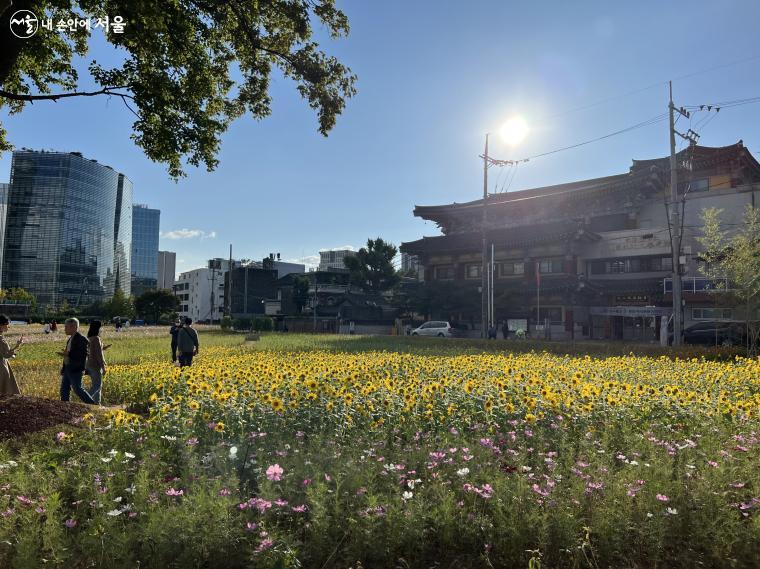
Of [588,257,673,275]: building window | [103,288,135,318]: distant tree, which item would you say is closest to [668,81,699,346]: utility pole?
[588,257,673,275]: building window

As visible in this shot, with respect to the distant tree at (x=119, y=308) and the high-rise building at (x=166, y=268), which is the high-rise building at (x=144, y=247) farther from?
the distant tree at (x=119, y=308)

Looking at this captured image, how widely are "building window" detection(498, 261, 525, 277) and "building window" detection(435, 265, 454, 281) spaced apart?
509cm

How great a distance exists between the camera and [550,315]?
36531mm

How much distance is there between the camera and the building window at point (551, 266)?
3812 centimetres

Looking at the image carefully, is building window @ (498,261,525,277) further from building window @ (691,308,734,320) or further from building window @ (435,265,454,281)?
building window @ (691,308,734,320)

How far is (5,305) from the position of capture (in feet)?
245

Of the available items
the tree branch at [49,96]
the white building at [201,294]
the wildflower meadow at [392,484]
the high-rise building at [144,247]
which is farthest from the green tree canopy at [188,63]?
the high-rise building at [144,247]

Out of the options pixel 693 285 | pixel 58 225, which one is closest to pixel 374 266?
pixel 693 285

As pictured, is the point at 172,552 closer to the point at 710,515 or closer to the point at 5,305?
the point at 710,515

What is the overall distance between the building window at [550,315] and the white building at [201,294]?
66.9 m

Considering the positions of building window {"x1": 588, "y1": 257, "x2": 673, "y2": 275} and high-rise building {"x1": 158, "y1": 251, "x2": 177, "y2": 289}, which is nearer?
building window {"x1": 588, "y1": 257, "x2": 673, "y2": 275}

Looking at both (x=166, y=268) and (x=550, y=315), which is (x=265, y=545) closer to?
(x=550, y=315)

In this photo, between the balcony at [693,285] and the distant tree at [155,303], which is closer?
the balcony at [693,285]

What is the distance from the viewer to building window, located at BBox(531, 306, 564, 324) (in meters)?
36.0
